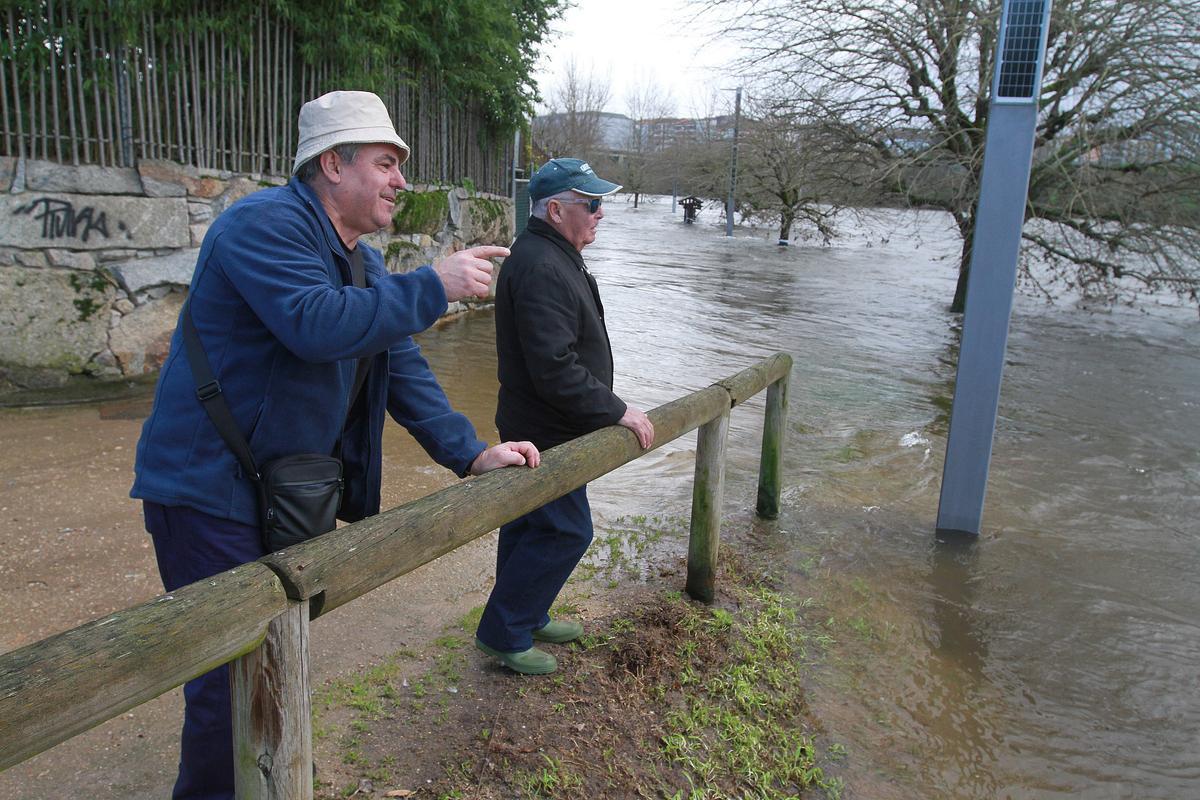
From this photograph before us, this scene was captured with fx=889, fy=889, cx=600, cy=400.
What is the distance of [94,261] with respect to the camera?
6086 mm

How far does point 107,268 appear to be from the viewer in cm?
614

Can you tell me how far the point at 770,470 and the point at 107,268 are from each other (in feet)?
15.4

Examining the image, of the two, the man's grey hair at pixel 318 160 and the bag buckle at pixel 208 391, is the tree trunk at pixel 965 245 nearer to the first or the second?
the man's grey hair at pixel 318 160

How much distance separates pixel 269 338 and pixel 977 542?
181 inches

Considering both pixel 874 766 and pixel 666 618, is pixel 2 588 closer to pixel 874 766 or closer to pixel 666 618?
pixel 666 618

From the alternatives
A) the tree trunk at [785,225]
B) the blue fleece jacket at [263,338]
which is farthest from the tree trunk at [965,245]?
the tree trunk at [785,225]

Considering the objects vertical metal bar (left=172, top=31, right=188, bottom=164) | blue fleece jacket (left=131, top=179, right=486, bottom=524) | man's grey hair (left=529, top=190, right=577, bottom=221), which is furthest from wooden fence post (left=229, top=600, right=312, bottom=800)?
vertical metal bar (left=172, top=31, right=188, bottom=164)

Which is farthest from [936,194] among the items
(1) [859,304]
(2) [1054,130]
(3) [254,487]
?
(3) [254,487]

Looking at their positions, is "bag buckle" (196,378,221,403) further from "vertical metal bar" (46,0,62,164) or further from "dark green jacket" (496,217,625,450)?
"vertical metal bar" (46,0,62,164)

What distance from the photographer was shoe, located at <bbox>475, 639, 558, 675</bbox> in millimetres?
3096

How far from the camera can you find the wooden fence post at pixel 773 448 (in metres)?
5.16

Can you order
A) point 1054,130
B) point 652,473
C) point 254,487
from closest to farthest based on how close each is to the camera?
point 254,487, point 652,473, point 1054,130

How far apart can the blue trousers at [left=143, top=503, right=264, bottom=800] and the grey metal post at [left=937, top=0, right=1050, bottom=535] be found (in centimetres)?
400

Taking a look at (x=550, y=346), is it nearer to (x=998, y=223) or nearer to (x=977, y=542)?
(x=998, y=223)
